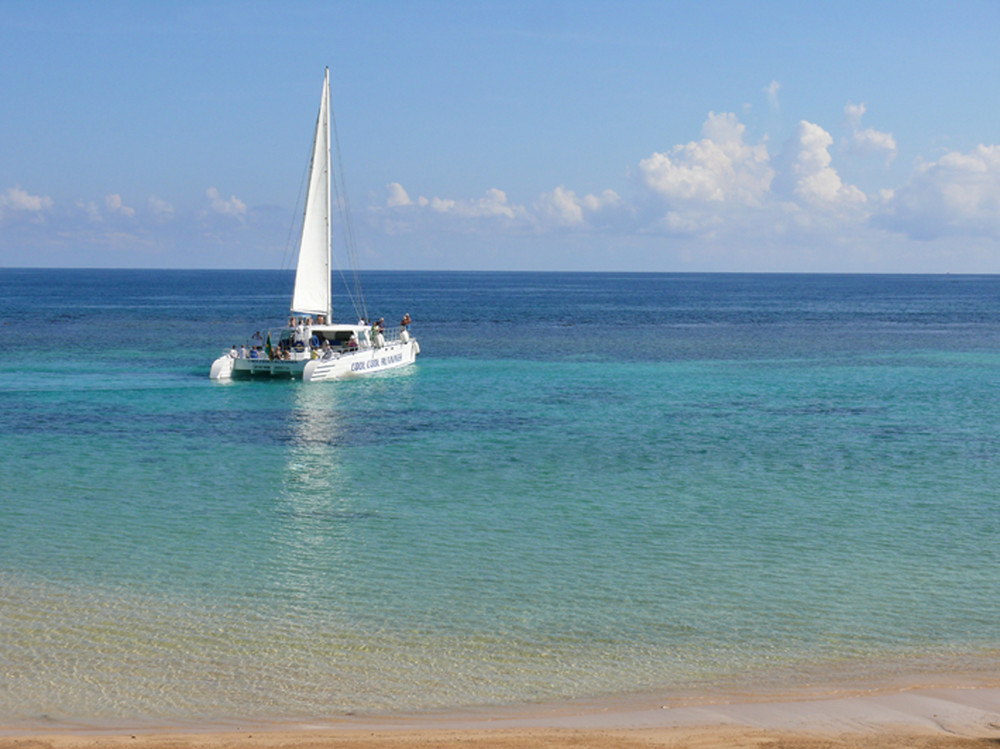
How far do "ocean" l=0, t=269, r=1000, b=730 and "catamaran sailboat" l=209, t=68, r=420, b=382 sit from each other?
52.6 inches

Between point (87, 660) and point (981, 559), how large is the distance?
14391mm

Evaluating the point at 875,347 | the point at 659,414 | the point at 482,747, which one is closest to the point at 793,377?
the point at 659,414

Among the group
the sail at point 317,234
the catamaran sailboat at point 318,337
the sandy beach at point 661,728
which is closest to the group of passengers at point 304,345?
the catamaran sailboat at point 318,337

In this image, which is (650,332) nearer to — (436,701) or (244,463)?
(244,463)

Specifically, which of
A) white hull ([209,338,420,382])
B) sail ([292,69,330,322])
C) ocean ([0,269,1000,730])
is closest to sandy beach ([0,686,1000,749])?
ocean ([0,269,1000,730])

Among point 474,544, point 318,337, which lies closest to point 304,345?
point 318,337

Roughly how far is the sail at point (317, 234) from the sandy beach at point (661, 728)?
40.4 metres

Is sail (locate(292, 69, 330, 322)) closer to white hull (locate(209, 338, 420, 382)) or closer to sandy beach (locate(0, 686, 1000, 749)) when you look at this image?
white hull (locate(209, 338, 420, 382))

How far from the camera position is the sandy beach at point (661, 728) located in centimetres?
1010

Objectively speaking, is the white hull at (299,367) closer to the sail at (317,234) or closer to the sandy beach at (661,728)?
the sail at (317,234)

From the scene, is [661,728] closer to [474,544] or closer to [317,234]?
[474,544]

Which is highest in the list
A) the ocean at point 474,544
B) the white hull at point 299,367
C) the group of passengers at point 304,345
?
the group of passengers at point 304,345

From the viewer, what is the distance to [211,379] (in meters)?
45.5

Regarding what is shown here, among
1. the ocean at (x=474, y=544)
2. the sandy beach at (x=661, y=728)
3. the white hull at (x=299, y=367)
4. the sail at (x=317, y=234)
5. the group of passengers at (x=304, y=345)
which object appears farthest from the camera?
the sail at (x=317, y=234)
